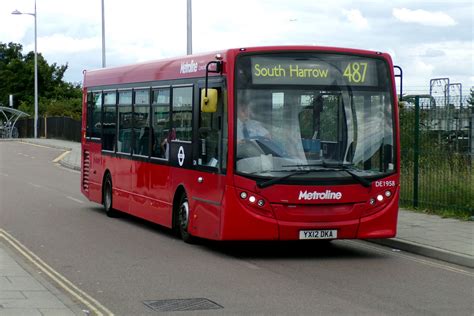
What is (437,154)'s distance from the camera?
59.2ft

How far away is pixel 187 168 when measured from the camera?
1429 cm

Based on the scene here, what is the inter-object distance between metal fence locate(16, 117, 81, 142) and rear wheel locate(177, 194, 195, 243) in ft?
164

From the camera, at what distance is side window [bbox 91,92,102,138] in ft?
64.9

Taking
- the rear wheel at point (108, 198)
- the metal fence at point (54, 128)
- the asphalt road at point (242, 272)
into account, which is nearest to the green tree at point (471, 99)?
the asphalt road at point (242, 272)

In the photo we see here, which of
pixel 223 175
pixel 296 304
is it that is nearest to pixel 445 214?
pixel 223 175

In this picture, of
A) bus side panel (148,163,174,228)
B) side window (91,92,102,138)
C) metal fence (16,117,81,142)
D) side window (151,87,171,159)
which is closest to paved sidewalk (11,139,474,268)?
bus side panel (148,163,174,228)

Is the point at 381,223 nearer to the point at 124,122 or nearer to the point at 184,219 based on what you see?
the point at 184,219

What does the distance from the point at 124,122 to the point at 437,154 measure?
5.90m

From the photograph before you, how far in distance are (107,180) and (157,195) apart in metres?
3.66

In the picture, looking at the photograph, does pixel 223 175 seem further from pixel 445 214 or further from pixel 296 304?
pixel 445 214

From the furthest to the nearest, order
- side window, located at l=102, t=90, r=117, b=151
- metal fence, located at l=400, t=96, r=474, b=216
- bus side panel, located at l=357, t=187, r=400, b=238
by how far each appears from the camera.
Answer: side window, located at l=102, t=90, r=117, b=151 < metal fence, located at l=400, t=96, r=474, b=216 < bus side panel, located at l=357, t=187, r=400, b=238

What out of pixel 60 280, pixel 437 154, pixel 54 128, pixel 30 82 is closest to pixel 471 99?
pixel 437 154

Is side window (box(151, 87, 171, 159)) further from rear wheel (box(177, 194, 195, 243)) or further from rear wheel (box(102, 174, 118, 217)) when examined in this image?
rear wheel (box(102, 174, 118, 217))

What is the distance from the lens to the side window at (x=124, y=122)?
17.6 metres
